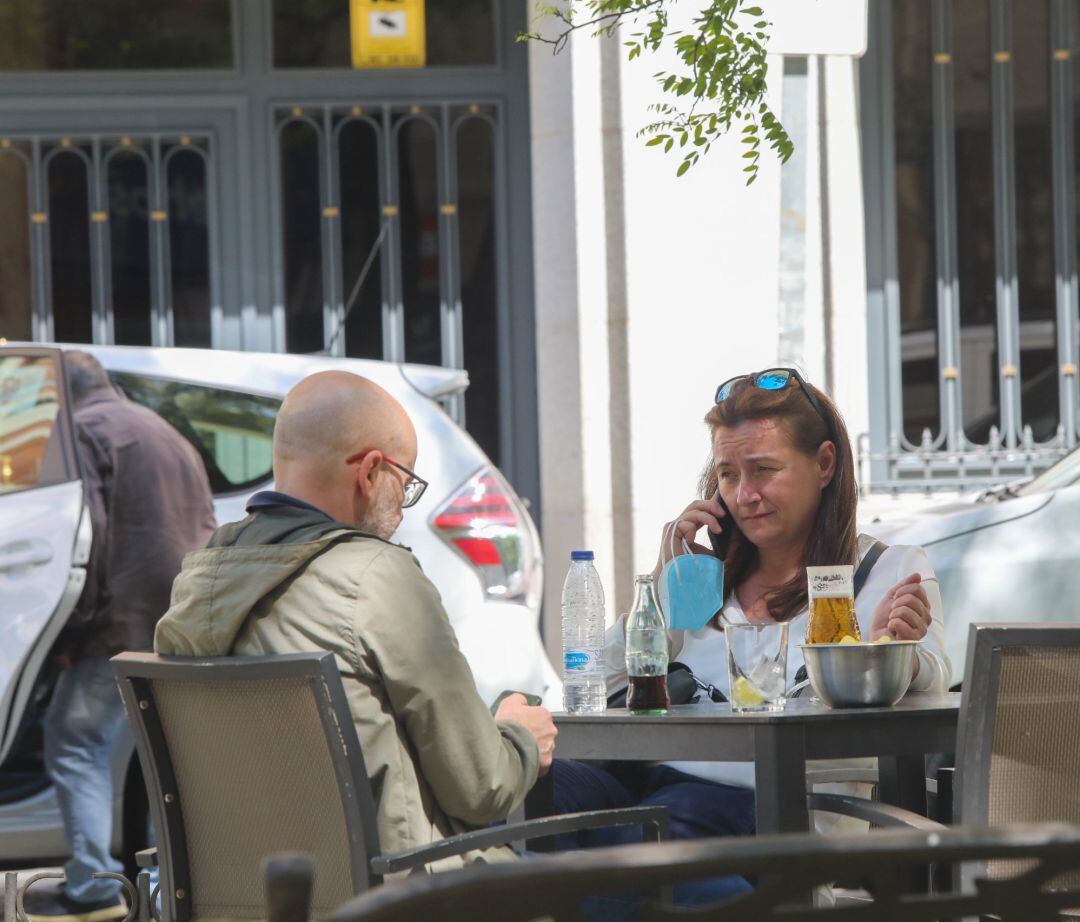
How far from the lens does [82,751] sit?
597 cm

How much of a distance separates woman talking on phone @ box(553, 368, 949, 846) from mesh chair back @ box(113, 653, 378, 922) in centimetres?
107

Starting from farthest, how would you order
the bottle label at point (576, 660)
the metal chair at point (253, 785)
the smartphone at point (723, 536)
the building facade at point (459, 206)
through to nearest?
the building facade at point (459, 206), the smartphone at point (723, 536), the bottle label at point (576, 660), the metal chair at point (253, 785)

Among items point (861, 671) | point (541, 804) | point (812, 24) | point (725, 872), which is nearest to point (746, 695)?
point (861, 671)

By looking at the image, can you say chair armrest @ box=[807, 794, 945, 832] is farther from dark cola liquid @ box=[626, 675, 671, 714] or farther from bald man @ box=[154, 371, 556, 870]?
bald man @ box=[154, 371, 556, 870]

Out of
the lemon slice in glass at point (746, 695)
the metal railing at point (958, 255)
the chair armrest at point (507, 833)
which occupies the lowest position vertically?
the chair armrest at point (507, 833)

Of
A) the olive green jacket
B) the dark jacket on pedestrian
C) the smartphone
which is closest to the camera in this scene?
the olive green jacket

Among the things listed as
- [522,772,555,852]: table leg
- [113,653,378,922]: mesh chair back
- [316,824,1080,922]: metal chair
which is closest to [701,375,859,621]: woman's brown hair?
[522,772,555,852]: table leg

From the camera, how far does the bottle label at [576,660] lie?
3705 mm

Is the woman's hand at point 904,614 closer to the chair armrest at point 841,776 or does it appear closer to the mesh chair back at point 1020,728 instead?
the chair armrest at point 841,776

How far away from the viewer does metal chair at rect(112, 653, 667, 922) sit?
274cm

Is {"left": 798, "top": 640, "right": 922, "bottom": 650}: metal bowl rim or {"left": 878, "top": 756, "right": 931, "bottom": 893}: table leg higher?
{"left": 798, "top": 640, "right": 922, "bottom": 650}: metal bowl rim

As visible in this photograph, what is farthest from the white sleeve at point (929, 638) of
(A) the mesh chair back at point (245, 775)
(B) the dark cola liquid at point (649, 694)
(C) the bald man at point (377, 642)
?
(A) the mesh chair back at point (245, 775)

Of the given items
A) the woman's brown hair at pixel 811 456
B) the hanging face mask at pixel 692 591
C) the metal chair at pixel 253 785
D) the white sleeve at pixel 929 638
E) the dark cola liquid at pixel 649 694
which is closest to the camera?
the metal chair at pixel 253 785

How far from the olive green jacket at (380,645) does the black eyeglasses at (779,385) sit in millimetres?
1344
